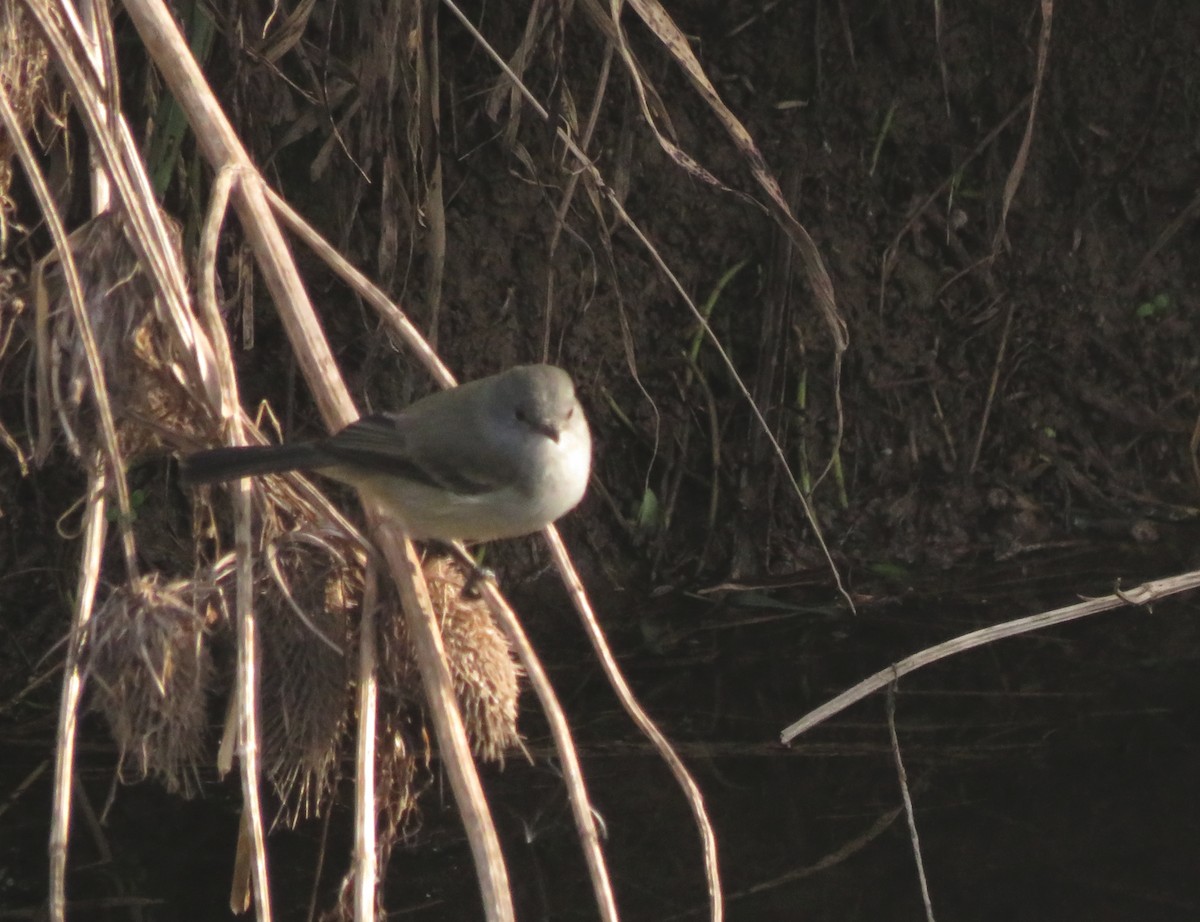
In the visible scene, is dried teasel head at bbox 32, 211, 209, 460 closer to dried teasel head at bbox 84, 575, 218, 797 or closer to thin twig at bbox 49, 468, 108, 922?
thin twig at bbox 49, 468, 108, 922

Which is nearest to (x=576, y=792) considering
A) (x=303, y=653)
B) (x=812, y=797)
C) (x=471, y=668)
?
A: (x=471, y=668)

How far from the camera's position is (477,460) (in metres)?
3.70

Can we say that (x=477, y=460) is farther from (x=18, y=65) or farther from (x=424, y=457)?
(x=18, y=65)

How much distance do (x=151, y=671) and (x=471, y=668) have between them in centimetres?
61

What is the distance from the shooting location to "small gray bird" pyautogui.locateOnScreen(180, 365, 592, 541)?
3602 millimetres

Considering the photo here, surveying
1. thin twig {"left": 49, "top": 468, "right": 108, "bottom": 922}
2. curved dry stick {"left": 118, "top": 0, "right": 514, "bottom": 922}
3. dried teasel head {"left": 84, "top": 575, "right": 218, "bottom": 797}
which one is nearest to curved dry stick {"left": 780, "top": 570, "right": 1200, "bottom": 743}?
curved dry stick {"left": 118, "top": 0, "right": 514, "bottom": 922}

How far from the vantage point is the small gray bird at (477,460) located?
360cm

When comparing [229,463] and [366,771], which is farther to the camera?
[229,463]

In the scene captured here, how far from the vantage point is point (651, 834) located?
5.01 metres

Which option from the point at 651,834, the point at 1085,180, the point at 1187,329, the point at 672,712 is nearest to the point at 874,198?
the point at 1085,180

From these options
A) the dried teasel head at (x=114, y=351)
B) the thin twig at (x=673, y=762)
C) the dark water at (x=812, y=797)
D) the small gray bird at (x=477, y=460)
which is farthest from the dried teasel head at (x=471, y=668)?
the dark water at (x=812, y=797)

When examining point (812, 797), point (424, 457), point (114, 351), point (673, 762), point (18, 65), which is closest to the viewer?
point (673, 762)

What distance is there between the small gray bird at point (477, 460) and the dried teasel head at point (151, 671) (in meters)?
0.68

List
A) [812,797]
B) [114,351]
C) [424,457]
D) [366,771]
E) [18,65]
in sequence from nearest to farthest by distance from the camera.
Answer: [366,771], [114,351], [18,65], [424,457], [812,797]
